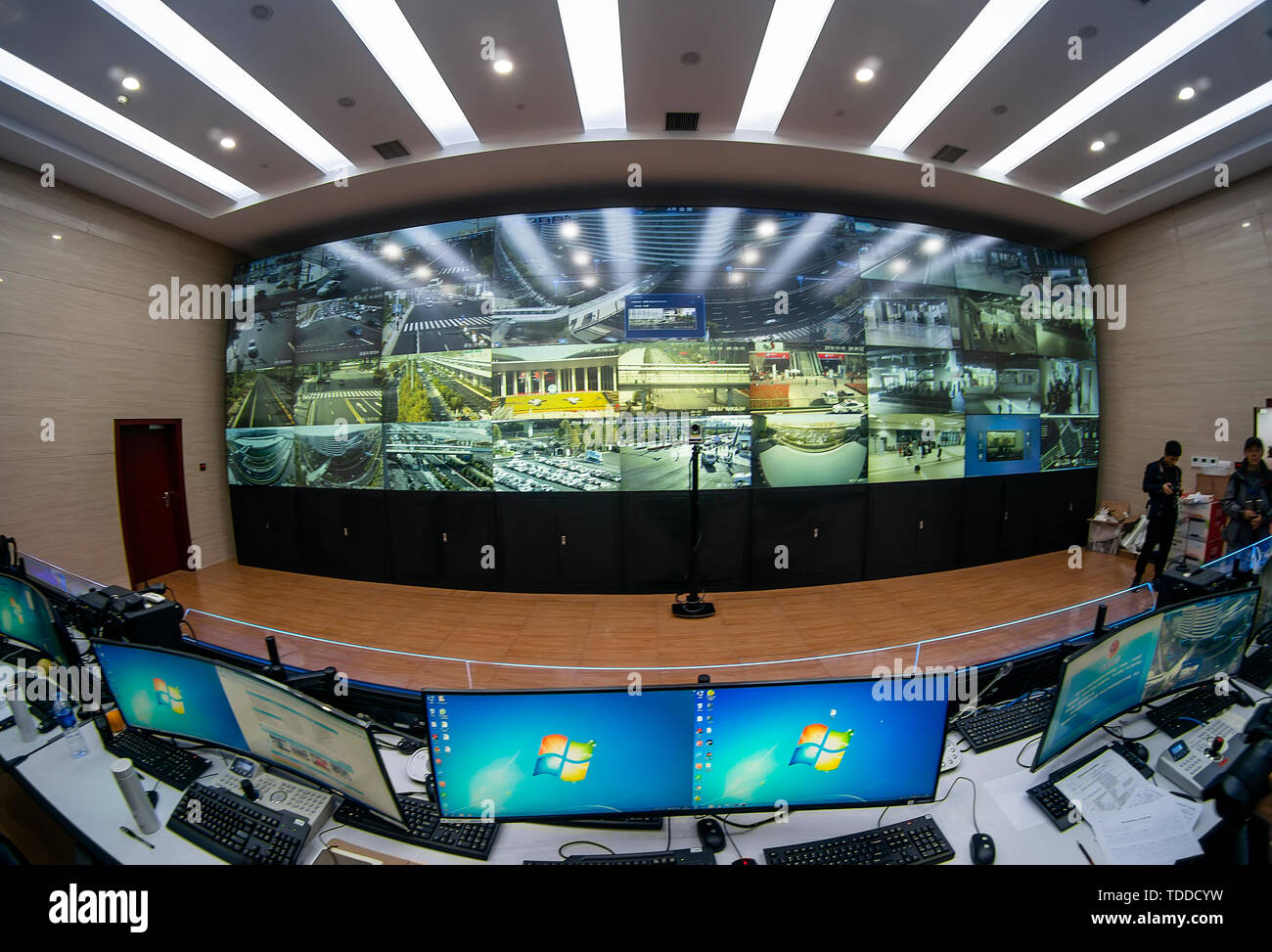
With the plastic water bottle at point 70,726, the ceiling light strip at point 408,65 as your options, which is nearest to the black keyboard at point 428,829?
the plastic water bottle at point 70,726

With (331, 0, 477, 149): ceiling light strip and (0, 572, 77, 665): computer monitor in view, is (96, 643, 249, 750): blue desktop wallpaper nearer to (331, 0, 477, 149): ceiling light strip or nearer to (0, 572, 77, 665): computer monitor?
(0, 572, 77, 665): computer monitor

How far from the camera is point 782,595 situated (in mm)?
4582

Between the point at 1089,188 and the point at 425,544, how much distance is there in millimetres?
8561

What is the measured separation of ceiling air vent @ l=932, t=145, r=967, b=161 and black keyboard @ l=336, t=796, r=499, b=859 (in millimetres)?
5970

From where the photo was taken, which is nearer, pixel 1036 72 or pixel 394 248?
pixel 1036 72

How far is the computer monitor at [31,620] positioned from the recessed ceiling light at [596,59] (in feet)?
13.8

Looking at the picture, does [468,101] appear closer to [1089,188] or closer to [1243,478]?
[1089,188]

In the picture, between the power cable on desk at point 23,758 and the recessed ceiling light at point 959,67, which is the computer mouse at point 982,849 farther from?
the recessed ceiling light at point 959,67

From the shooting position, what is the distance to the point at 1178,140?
13.8ft

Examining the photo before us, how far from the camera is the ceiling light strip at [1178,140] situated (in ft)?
12.3

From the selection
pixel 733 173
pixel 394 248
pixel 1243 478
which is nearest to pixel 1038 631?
pixel 1243 478

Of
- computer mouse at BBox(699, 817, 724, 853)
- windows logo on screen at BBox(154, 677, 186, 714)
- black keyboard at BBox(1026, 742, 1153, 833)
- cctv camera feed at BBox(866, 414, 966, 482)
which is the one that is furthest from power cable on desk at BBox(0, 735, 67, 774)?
cctv camera feed at BBox(866, 414, 966, 482)

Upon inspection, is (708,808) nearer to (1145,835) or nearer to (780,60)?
(1145,835)

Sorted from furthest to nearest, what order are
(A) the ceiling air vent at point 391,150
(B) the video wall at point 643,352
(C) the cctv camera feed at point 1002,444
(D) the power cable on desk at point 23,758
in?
(C) the cctv camera feed at point 1002,444, (B) the video wall at point 643,352, (A) the ceiling air vent at point 391,150, (D) the power cable on desk at point 23,758
